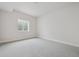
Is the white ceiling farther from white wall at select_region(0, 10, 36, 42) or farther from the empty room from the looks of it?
white wall at select_region(0, 10, 36, 42)

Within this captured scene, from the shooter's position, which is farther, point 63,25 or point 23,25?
point 23,25

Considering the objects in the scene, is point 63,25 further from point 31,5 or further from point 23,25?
point 23,25

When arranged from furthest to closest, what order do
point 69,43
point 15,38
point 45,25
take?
1. point 45,25
2. point 15,38
3. point 69,43

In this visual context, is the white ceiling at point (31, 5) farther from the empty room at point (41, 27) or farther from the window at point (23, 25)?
the window at point (23, 25)

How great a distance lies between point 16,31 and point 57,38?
3158mm

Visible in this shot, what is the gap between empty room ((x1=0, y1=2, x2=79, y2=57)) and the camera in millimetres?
3125

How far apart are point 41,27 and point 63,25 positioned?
2.44 m

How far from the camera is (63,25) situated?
4031 millimetres

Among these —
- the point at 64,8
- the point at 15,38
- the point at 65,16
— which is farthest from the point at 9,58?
the point at 64,8

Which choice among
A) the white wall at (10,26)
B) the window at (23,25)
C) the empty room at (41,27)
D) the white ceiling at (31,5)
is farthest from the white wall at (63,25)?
the white wall at (10,26)

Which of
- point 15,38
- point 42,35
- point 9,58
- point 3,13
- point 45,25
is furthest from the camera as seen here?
point 42,35

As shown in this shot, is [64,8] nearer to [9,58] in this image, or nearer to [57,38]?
[57,38]

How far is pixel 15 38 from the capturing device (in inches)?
190

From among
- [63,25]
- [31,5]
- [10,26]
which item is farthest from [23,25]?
[63,25]
